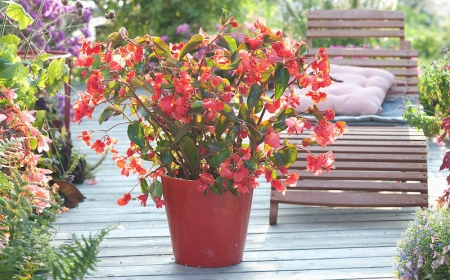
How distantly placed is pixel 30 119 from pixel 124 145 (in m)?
2.66

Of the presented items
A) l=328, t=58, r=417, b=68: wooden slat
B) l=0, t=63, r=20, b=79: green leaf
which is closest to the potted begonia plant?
l=0, t=63, r=20, b=79: green leaf

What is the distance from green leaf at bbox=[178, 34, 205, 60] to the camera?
245cm

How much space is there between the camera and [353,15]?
4824mm

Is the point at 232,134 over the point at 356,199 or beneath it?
over

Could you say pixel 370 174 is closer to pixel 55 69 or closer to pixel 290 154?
pixel 290 154

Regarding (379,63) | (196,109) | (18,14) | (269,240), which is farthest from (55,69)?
(379,63)

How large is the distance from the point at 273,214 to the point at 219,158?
89cm

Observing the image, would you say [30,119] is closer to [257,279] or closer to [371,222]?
[257,279]

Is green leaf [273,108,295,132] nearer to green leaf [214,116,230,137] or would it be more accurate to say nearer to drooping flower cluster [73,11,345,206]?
drooping flower cluster [73,11,345,206]

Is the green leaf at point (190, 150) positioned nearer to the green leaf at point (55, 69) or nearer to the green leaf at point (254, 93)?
the green leaf at point (254, 93)

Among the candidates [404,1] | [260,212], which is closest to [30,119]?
[260,212]

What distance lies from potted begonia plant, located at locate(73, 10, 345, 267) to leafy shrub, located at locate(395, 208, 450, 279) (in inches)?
16.3

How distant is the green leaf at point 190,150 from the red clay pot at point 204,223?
0.25ft

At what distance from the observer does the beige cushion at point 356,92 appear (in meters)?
4.08
